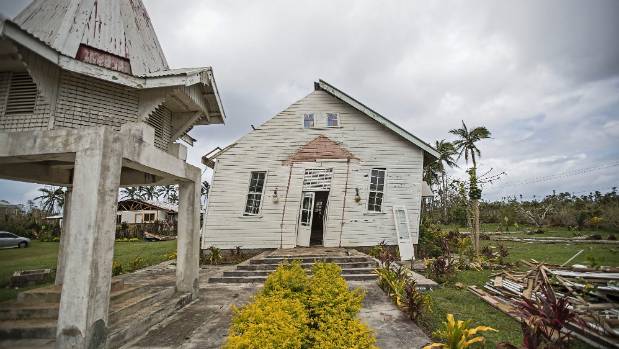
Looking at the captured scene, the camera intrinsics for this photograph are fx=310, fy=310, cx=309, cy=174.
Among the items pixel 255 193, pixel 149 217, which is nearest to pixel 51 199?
pixel 149 217

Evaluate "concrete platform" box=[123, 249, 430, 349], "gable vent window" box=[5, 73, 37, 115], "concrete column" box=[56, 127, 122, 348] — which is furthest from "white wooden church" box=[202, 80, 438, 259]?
"concrete column" box=[56, 127, 122, 348]

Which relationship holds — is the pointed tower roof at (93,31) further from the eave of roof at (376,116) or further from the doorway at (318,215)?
the doorway at (318,215)

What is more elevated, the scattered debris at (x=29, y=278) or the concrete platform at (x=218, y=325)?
the concrete platform at (x=218, y=325)

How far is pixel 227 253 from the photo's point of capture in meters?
13.5

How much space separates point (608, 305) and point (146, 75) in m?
8.84

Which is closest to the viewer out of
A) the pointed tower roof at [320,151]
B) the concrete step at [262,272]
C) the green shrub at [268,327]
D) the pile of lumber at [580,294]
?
the green shrub at [268,327]

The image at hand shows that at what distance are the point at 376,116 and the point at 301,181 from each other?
4.44m

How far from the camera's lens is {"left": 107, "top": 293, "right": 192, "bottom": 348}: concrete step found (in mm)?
4579

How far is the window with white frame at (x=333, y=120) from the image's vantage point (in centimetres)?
1441

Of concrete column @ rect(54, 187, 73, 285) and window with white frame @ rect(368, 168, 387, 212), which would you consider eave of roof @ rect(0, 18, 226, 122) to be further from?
window with white frame @ rect(368, 168, 387, 212)

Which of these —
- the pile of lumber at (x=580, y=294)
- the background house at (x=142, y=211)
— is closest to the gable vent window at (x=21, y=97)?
the pile of lumber at (x=580, y=294)

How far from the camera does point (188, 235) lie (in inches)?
270

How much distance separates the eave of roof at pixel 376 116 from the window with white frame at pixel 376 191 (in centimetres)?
184

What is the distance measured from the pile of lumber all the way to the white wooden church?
5.30m
